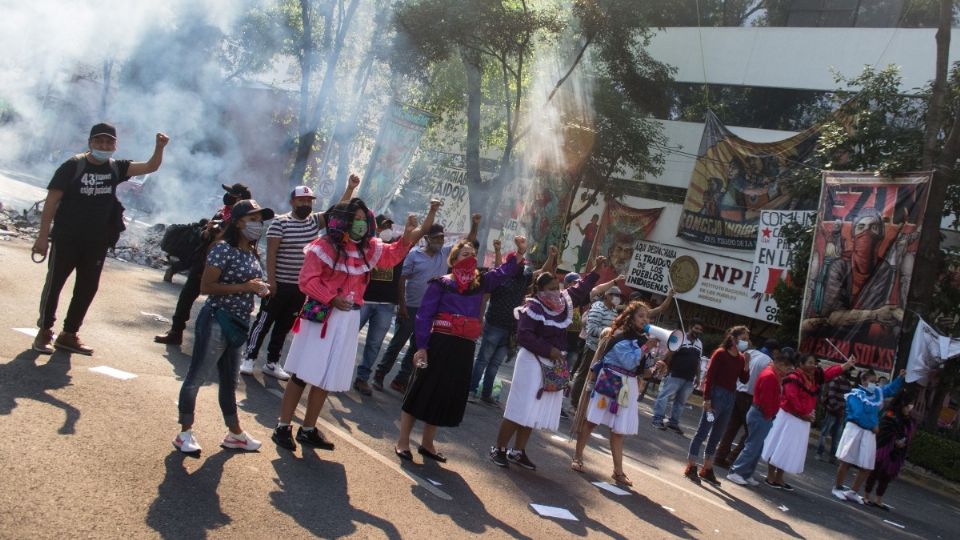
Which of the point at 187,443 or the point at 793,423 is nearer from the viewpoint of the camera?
the point at 187,443

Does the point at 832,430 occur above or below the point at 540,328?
below

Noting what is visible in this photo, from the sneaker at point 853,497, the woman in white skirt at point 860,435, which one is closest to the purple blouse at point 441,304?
the woman in white skirt at point 860,435

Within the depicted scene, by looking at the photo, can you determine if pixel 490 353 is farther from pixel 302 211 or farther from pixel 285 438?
pixel 285 438

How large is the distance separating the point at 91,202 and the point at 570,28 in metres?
18.8

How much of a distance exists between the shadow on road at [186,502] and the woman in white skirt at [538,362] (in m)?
2.60

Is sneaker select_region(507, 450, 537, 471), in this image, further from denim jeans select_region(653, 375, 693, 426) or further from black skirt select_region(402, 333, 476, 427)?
denim jeans select_region(653, 375, 693, 426)

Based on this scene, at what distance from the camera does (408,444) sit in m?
6.59

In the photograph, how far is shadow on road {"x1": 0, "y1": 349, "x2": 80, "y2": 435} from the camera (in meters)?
5.46

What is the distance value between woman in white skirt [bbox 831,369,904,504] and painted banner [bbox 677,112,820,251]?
11.4m

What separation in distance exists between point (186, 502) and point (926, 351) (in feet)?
44.7

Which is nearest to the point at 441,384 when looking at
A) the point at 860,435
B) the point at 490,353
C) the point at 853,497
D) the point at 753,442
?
the point at 490,353

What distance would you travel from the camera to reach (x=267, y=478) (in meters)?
5.26

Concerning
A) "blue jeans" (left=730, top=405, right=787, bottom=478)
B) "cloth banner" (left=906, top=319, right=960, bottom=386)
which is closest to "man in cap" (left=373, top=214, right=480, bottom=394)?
"blue jeans" (left=730, top=405, right=787, bottom=478)

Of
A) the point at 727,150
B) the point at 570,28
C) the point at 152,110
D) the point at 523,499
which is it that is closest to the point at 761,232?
the point at 727,150
